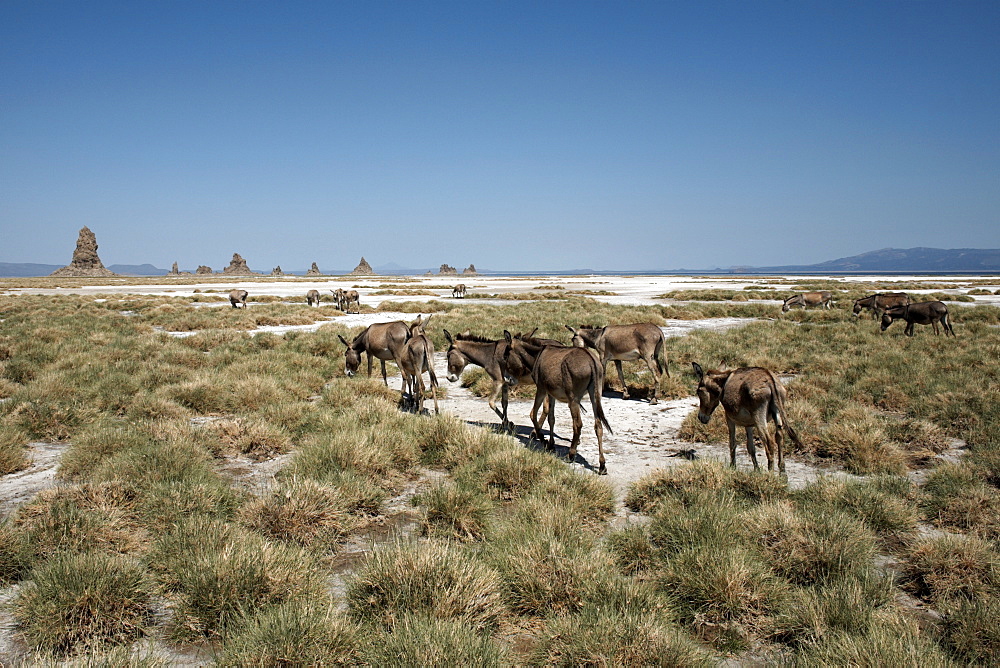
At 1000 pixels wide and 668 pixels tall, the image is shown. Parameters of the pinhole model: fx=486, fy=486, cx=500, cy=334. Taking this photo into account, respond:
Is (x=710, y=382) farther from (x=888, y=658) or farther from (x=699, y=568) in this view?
(x=888, y=658)

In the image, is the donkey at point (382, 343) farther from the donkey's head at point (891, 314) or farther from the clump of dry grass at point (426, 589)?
the donkey's head at point (891, 314)

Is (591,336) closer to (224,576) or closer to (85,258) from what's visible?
(224,576)

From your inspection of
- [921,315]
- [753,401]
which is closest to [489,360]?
[753,401]

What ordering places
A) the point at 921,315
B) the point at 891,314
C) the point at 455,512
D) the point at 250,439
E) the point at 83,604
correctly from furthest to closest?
the point at 891,314 → the point at 921,315 → the point at 250,439 → the point at 455,512 → the point at 83,604

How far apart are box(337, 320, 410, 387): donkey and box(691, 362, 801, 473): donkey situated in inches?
254

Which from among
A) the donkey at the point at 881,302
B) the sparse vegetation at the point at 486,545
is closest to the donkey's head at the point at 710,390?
the sparse vegetation at the point at 486,545

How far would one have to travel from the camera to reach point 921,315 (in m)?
18.6

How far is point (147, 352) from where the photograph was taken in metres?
15.0

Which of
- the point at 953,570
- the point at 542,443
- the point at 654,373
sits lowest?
the point at 542,443

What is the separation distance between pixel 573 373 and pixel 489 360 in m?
2.55

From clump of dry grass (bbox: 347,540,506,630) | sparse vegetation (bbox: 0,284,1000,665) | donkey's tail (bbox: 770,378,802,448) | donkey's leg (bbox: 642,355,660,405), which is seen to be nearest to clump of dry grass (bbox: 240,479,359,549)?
sparse vegetation (bbox: 0,284,1000,665)

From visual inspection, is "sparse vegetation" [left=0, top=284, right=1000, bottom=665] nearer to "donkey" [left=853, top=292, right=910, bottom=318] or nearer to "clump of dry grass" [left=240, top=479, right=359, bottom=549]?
"clump of dry grass" [left=240, top=479, right=359, bottom=549]

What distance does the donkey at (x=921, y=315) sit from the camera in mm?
18047

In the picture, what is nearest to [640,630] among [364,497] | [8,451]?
[364,497]
